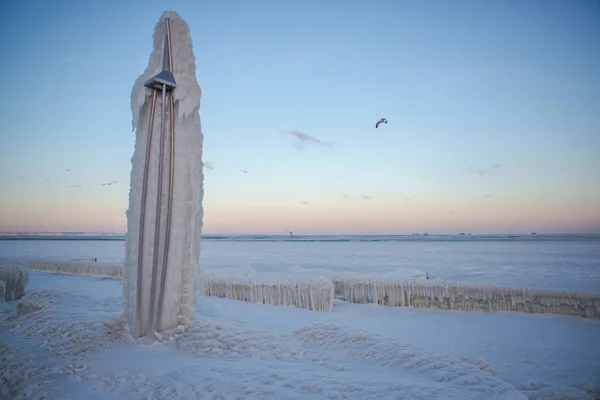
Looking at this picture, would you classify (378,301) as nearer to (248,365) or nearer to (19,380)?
(248,365)

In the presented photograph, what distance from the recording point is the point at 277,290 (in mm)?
10812

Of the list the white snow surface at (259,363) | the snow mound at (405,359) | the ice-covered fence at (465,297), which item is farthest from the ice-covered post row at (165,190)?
the ice-covered fence at (465,297)

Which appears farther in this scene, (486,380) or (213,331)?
(213,331)

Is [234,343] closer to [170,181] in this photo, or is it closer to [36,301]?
[170,181]

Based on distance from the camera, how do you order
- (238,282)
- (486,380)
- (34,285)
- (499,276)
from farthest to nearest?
(499,276) < (34,285) < (238,282) < (486,380)

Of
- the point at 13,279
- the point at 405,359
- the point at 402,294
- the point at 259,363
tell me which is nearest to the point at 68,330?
the point at 259,363

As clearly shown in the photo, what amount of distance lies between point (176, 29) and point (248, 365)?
5008mm

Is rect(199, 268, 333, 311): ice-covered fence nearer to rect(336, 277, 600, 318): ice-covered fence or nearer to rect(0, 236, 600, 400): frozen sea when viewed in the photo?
rect(336, 277, 600, 318): ice-covered fence

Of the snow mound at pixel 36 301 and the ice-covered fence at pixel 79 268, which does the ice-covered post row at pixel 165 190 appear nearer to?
the snow mound at pixel 36 301

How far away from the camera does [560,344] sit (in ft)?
24.3

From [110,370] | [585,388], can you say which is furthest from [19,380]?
[585,388]

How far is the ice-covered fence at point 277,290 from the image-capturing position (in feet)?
34.3

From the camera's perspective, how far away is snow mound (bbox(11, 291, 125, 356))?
4.45 meters

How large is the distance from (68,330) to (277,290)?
261 inches
